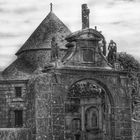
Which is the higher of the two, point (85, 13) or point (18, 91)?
point (85, 13)

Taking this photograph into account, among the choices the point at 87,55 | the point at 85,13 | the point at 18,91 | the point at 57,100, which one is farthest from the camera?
the point at 18,91

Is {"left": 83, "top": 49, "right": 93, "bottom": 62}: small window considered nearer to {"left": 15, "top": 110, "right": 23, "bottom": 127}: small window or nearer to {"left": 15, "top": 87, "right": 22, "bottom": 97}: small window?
{"left": 15, "top": 87, "right": 22, "bottom": 97}: small window

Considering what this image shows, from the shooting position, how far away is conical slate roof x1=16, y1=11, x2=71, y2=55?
43.4 meters

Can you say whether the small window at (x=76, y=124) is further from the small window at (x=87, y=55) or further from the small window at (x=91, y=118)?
the small window at (x=87, y=55)

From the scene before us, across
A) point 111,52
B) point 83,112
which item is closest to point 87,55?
point 111,52

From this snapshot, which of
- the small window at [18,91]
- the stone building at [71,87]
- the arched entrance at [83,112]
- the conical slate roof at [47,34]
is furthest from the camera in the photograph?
the conical slate roof at [47,34]

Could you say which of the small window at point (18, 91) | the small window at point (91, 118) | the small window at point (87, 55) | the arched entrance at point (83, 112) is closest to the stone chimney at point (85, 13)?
the small window at point (87, 55)

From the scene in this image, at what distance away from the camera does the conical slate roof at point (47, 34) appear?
4338cm

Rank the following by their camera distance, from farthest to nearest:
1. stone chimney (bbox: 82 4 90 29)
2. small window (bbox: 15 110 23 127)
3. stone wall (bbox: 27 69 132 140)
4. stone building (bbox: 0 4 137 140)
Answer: small window (bbox: 15 110 23 127)
stone chimney (bbox: 82 4 90 29)
stone building (bbox: 0 4 137 140)
stone wall (bbox: 27 69 132 140)

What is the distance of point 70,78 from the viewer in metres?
30.9

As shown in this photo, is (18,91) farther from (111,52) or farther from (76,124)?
(111,52)

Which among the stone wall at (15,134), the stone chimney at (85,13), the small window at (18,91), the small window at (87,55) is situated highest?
the stone chimney at (85,13)

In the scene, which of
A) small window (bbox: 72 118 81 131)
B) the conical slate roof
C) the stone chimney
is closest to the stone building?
the stone chimney

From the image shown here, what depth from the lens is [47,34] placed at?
44000mm
